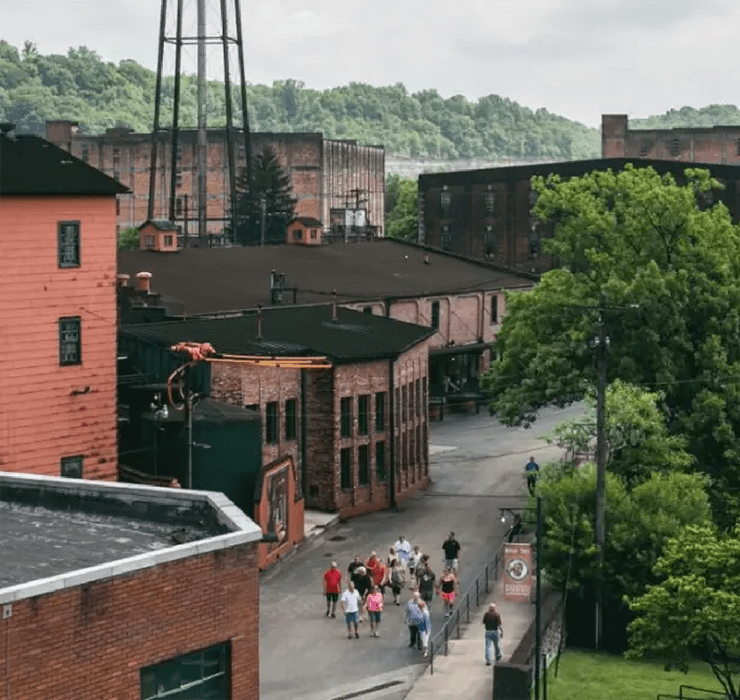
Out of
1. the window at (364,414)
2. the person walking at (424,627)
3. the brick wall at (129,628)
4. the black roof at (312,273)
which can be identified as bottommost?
the person walking at (424,627)

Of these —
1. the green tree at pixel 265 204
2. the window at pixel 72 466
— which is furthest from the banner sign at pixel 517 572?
the green tree at pixel 265 204

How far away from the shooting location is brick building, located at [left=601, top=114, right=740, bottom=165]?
155750 millimetres

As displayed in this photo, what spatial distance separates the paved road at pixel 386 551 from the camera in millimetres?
40500

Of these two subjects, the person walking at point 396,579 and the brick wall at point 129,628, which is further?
the person walking at point 396,579

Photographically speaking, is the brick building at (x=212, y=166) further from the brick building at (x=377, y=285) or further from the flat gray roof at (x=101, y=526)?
the flat gray roof at (x=101, y=526)

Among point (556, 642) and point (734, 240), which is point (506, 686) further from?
point (734, 240)

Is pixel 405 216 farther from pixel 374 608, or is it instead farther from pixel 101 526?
pixel 101 526

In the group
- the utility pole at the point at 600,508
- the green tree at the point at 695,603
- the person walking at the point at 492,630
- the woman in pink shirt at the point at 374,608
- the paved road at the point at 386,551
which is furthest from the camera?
the utility pole at the point at 600,508

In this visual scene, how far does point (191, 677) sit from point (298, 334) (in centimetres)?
3692

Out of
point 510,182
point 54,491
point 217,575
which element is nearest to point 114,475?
point 54,491

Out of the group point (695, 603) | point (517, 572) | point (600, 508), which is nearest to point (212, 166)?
point (600, 508)

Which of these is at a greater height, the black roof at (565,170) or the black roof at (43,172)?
the black roof at (565,170)

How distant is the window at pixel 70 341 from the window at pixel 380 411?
11.6 metres

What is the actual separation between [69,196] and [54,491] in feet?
78.3
